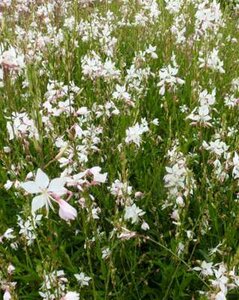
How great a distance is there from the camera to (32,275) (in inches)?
75.4

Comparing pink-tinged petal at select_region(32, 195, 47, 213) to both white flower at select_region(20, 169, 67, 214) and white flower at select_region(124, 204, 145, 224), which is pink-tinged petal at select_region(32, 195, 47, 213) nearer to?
white flower at select_region(20, 169, 67, 214)

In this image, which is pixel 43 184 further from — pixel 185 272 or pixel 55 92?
pixel 55 92

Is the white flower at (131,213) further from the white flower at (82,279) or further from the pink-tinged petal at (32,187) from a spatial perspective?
the pink-tinged petal at (32,187)

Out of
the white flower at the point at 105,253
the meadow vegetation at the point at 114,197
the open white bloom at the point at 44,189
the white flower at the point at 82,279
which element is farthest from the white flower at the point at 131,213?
the open white bloom at the point at 44,189

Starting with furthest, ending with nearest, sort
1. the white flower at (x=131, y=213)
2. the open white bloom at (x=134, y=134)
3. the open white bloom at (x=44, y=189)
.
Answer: the open white bloom at (x=134, y=134) < the white flower at (x=131, y=213) < the open white bloom at (x=44, y=189)

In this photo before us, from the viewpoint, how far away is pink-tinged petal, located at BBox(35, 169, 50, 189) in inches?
42.5

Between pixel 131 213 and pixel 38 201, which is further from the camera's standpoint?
pixel 131 213

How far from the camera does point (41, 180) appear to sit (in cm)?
108

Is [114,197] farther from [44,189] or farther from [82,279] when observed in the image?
[44,189]

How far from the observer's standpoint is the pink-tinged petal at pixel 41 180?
1079mm

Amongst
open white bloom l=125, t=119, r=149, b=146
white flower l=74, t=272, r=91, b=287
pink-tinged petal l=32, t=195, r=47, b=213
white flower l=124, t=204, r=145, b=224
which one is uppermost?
pink-tinged petal l=32, t=195, r=47, b=213

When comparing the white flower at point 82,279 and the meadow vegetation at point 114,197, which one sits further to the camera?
the white flower at point 82,279

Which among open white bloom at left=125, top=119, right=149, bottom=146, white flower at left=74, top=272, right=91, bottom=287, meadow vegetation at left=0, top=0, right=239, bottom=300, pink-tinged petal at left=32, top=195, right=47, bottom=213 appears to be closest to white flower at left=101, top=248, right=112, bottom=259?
meadow vegetation at left=0, top=0, right=239, bottom=300

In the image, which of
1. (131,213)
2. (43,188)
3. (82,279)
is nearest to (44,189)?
(43,188)
